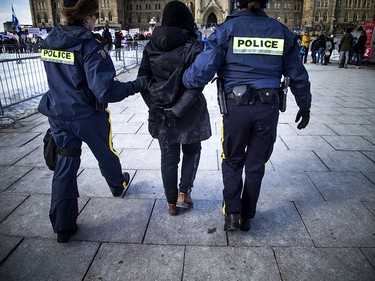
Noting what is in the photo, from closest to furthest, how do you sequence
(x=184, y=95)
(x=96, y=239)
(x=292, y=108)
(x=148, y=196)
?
(x=184, y=95)
(x=96, y=239)
(x=148, y=196)
(x=292, y=108)

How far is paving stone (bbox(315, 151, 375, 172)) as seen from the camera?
3873mm

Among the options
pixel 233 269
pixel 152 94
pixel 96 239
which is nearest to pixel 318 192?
pixel 233 269

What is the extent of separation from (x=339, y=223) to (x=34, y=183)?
3.53m

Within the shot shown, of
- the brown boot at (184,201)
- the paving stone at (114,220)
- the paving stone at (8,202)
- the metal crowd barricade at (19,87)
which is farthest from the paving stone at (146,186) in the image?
the metal crowd barricade at (19,87)

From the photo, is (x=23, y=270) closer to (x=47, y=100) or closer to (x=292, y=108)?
(x=47, y=100)

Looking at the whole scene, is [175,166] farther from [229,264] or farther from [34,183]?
[34,183]

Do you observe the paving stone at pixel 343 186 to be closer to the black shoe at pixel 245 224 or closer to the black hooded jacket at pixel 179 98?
the black shoe at pixel 245 224

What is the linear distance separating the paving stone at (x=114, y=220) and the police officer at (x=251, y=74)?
1117 millimetres

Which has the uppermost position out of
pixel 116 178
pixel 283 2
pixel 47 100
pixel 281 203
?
pixel 283 2

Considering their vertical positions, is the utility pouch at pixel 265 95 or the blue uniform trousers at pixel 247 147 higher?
the utility pouch at pixel 265 95

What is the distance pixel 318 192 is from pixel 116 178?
7.71 ft

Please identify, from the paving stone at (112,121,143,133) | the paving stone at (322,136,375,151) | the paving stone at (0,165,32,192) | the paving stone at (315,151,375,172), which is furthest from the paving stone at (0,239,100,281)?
the paving stone at (322,136,375,151)

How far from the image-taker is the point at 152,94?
243 centimetres

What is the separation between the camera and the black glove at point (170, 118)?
97.6 inches
